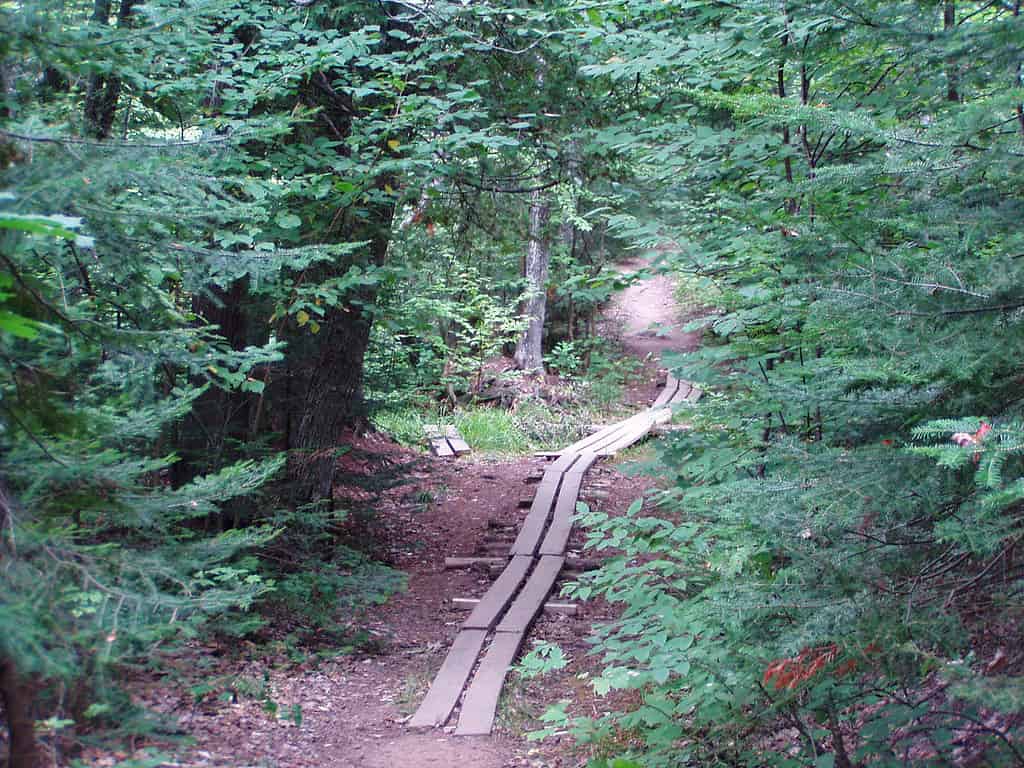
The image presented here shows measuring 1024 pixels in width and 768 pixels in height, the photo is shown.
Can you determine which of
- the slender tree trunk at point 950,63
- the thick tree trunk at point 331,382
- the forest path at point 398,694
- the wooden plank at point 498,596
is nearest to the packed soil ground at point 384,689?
the forest path at point 398,694

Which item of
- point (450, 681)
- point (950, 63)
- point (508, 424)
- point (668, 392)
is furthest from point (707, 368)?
point (668, 392)

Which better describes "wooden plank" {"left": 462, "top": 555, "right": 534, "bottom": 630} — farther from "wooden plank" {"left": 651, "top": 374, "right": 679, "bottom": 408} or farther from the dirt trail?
the dirt trail

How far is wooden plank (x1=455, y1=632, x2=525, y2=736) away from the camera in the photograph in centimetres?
495

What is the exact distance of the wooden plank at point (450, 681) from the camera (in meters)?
5.05

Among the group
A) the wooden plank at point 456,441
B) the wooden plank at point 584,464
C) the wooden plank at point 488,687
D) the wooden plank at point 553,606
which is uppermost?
the wooden plank at point 488,687

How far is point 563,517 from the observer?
9531 mm

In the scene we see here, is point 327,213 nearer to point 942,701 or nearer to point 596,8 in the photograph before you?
point 596,8

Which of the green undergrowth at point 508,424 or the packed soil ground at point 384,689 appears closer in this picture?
the packed soil ground at point 384,689

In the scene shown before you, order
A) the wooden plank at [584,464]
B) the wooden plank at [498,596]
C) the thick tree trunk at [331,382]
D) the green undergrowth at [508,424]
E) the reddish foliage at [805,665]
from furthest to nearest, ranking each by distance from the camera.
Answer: the green undergrowth at [508,424] < the wooden plank at [584,464] < the thick tree trunk at [331,382] < the wooden plank at [498,596] < the reddish foliage at [805,665]

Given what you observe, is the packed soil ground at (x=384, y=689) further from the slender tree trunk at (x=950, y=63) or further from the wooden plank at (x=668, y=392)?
the wooden plank at (x=668, y=392)

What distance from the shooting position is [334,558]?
276 inches

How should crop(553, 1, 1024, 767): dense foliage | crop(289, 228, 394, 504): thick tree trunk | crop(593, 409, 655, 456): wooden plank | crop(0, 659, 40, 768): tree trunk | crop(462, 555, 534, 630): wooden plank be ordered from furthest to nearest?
1. crop(593, 409, 655, 456): wooden plank
2. crop(289, 228, 394, 504): thick tree trunk
3. crop(462, 555, 534, 630): wooden plank
4. crop(553, 1, 1024, 767): dense foliage
5. crop(0, 659, 40, 768): tree trunk

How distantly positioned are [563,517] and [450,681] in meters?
4.14

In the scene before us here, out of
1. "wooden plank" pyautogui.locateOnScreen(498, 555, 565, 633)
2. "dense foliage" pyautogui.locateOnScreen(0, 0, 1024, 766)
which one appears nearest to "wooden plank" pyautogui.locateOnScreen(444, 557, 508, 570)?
"wooden plank" pyautogui.locateOnScreen(498, 555, 565, 633)
